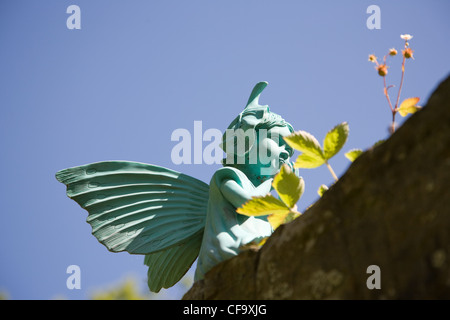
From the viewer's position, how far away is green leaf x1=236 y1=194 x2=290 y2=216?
6.93ft

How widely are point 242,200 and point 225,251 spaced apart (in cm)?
28

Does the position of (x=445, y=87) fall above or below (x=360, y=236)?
above

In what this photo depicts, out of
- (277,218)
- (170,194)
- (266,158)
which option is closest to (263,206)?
(277,218)

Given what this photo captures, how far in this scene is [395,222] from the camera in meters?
1.66

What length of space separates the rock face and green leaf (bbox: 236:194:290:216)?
0.35ft

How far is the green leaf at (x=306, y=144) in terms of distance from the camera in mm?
2075

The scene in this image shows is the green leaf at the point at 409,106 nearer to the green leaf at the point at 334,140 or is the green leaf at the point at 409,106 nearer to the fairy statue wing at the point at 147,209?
the green leaf at the point at 334,140

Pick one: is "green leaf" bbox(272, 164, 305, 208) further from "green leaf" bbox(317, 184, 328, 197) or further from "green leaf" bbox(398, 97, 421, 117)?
"green leaf" bbox(398, 97, 421, 117)

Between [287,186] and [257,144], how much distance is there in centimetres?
101

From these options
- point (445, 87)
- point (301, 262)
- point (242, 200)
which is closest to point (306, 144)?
point (301, 262)

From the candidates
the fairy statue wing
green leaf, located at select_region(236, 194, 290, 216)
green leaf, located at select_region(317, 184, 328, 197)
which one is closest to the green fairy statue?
the fairy statue wing

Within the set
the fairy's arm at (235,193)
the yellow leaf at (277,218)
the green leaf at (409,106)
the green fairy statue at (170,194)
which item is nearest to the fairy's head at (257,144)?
the green fairy statue at (170,194)

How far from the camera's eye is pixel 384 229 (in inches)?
66.6
